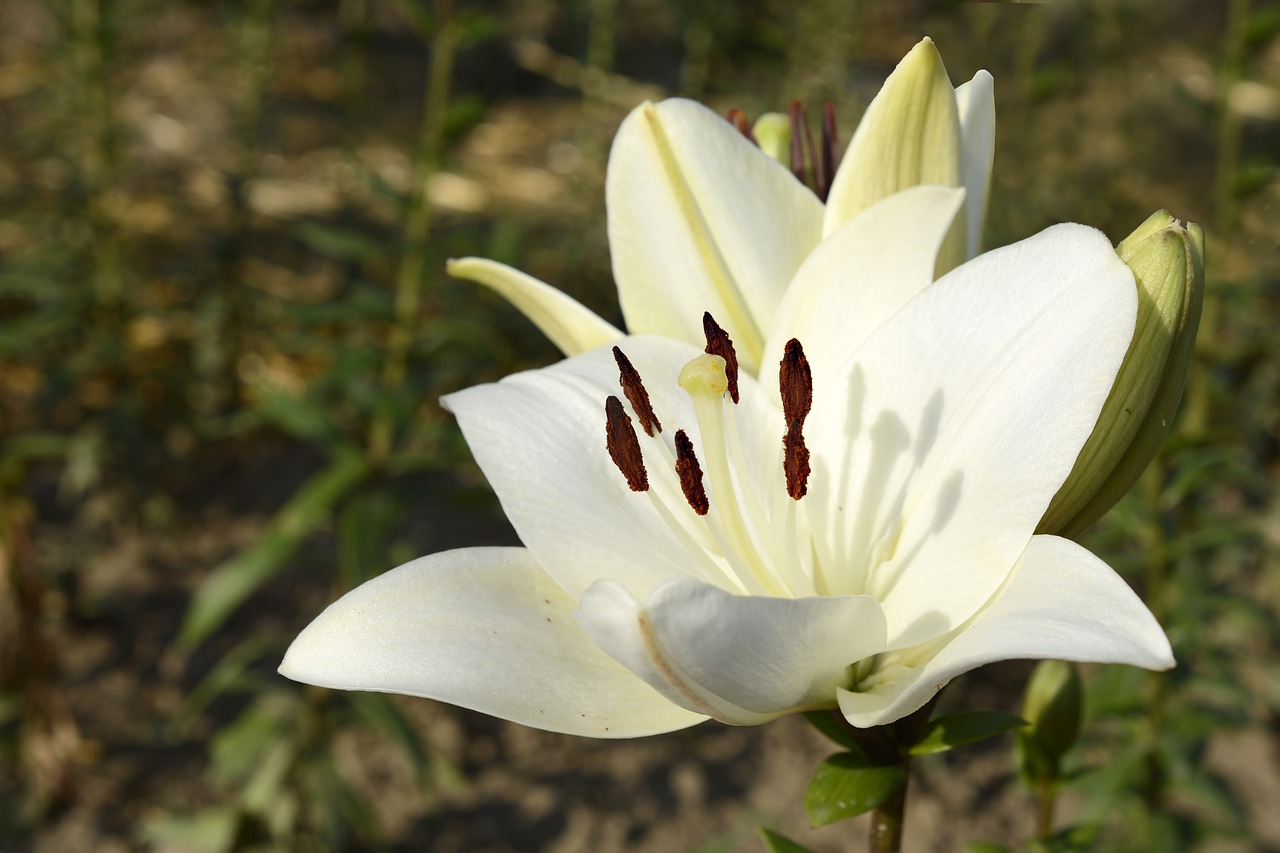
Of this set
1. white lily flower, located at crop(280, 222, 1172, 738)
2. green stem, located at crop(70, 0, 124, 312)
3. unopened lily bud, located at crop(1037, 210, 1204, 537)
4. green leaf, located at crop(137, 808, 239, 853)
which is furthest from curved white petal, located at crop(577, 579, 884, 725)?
green stem, located at crop(70, 0, 124, 312)

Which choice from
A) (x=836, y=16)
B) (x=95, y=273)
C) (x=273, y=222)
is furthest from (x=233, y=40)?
(x=836, y=16)

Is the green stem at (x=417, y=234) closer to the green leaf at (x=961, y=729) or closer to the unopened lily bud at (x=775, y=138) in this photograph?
the unopened lily bud at (x=775, y=138)

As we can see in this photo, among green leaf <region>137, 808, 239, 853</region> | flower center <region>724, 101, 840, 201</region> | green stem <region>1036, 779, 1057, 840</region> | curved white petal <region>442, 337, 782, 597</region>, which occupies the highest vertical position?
flower center <region>724, 101, 840, 201</region>

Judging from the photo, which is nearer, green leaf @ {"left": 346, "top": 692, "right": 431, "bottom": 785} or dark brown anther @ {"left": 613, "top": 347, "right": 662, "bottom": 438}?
dark brown anther @ {"left": 613, "top": 347, "right": 662, "bottom": 438}

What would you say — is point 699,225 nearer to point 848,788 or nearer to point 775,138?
point 775,138

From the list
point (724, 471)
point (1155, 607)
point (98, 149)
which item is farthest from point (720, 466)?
point (98, 149)

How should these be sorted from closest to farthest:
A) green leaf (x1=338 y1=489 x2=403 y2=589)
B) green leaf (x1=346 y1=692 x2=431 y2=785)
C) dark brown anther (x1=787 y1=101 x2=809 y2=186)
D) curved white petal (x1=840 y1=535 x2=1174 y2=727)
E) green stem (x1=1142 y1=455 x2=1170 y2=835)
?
curved white petal (x1=840 y1=535 x2=1174 y2=727) → dark brown anther (x1=787 y1=101 x2=809 y2=186) → green stem (x1=1142 y1=455 x2=1170 y2=835) → green leaf (x1=338 y1=489 x2=403 y2=589) → green leaf (x1=346 y1=692 x2=431 y2=785)

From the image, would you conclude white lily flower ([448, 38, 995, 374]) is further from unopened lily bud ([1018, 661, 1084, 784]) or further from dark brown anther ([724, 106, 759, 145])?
unopened lily bud ([1018, 661, 1084, 784])
